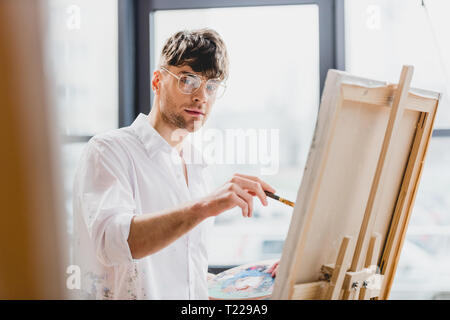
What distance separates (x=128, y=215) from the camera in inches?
38.4

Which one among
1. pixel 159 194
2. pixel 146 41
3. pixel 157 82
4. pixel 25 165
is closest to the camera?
pixel 25 165

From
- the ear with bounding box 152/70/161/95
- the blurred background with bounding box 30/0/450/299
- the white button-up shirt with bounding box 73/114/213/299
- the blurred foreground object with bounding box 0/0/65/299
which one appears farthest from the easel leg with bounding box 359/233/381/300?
the blurred background with bounding box 30/0/450/299

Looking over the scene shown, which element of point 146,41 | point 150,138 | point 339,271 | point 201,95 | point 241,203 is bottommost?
point 339,271

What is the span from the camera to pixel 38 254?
0.52 m

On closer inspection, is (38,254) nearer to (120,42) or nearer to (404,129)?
(404,129)

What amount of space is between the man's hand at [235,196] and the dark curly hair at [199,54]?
52cm

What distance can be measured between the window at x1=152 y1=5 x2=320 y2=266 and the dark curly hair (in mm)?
571

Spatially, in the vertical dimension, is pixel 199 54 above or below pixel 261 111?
above

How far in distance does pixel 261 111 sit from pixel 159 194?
0.85 meters

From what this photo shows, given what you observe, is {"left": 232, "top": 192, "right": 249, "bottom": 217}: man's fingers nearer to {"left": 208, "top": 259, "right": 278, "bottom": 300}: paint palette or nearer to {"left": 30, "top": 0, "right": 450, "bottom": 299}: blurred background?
{"left": 208, "top": 259, "right": 278, "bottom": 300}: paint palette

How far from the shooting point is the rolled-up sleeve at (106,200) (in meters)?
0.97

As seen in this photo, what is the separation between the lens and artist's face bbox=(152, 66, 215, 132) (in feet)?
4.18

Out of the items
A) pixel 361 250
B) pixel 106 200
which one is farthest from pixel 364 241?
pixel 106 200

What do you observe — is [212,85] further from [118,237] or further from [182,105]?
[118,237]
